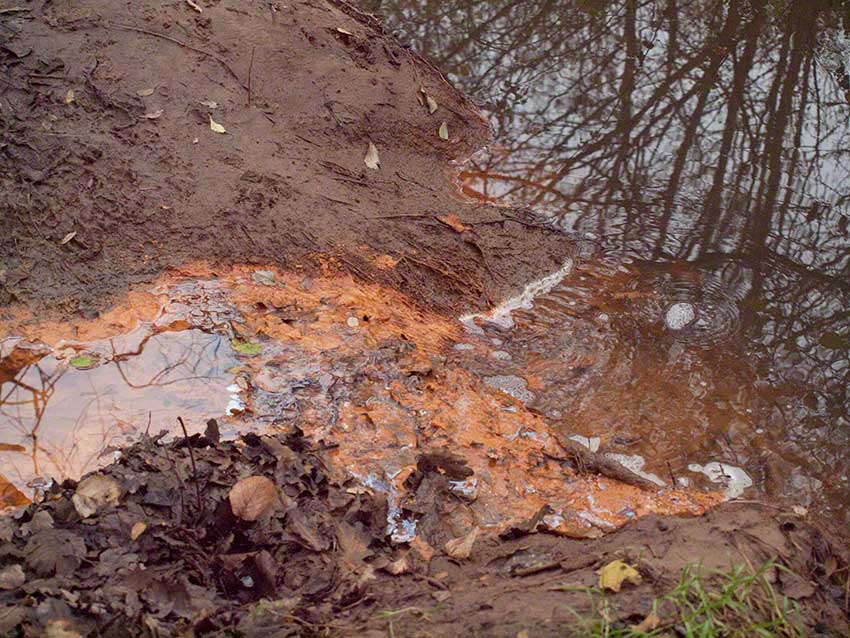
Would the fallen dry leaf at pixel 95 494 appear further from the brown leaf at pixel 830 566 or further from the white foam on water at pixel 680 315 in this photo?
the white foam on water at pixel 680 315

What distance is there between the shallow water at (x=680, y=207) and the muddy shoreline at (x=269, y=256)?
1.34 feet

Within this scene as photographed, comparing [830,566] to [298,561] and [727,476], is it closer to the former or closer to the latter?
[727,476]

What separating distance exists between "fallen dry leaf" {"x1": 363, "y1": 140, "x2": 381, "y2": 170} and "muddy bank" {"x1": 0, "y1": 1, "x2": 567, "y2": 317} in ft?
0.13

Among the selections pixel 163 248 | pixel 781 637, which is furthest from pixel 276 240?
pixel 781 637

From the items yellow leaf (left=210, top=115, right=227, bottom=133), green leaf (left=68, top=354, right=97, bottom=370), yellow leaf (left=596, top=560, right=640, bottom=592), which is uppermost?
yellow leaf (left=210, top=115, right=227, bottom=133)

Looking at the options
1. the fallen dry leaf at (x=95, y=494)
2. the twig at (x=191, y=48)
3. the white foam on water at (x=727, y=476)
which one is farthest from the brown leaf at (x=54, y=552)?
the twig at (x=191, y=48)

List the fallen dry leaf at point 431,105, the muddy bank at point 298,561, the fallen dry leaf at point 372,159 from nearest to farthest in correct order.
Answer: the muddy bank at point 298,561, the fallen dry leaf at point 372,159, the fallen dry leaf at point 431,105

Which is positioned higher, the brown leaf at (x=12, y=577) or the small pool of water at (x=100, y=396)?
the small pool of water at (x=100, y=396)

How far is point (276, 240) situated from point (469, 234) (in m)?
1.23

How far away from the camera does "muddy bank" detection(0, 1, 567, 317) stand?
4.65 meters

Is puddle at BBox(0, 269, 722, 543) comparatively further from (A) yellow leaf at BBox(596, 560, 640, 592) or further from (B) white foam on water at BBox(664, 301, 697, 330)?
(B) white foam on water at BBox(664, 301, 697, 330)

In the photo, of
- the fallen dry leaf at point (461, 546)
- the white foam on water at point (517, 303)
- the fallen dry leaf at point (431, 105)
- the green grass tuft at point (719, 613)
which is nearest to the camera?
the green grass tuft at point (719, 613)

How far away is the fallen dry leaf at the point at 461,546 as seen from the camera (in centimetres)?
317

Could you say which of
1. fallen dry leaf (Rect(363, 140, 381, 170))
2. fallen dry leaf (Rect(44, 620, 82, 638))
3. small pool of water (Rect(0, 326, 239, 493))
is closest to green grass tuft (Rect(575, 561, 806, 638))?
fallen dry leaf (Rect(44, 620, 82, 638))
